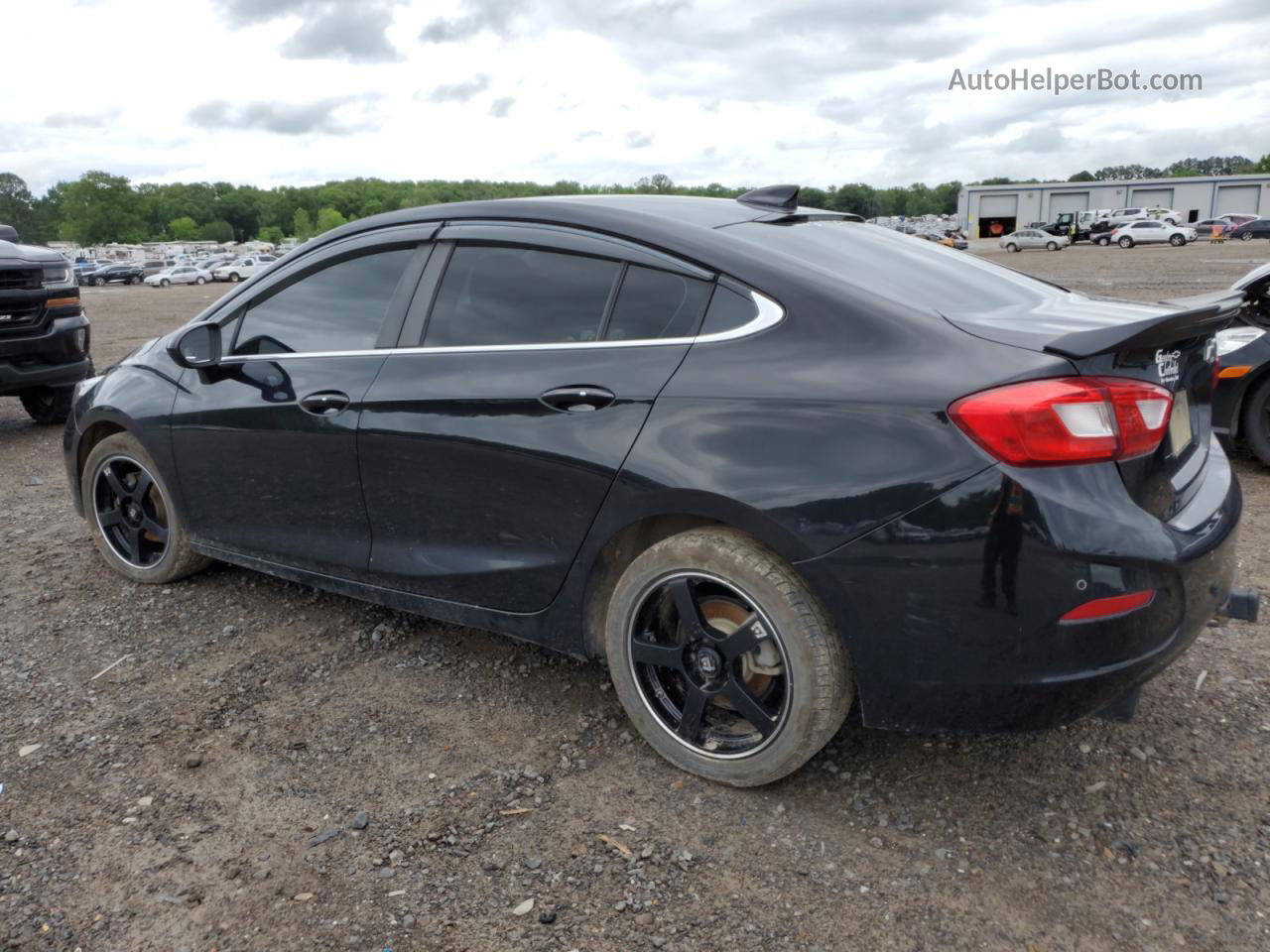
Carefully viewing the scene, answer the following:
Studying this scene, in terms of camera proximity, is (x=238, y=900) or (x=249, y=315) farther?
(x=249, y=315)

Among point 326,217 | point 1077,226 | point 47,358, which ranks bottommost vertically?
point 47,358

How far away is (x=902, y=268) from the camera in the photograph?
3.04 m

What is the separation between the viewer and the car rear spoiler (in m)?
2.39

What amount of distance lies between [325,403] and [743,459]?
1.62 meters

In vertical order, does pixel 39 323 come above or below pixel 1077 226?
below

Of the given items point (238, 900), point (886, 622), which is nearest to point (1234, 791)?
point (886, 622)

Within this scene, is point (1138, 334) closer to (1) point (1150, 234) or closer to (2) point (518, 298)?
(2) point (518, 298)

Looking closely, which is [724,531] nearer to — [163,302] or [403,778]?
[403,778]

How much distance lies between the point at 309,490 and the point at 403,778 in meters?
1.16

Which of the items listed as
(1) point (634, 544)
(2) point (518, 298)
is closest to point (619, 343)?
(2) point (518, 298)

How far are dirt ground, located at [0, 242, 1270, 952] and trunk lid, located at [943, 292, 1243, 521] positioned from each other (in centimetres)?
89

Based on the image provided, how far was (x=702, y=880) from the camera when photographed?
2.52 m

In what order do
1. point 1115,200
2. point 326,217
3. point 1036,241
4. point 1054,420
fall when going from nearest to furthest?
point 1054,420, point 1036,241, point 1115,200, point 326,217

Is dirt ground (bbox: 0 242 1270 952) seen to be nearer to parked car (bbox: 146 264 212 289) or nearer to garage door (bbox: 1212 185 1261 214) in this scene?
parked car (bbox: 146 264 212 289)
